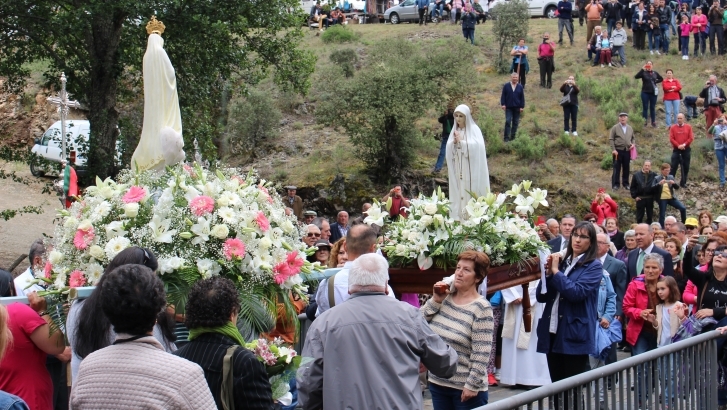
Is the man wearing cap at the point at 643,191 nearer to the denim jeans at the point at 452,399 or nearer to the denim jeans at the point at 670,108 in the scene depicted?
the denim jeans at the point at 670,108

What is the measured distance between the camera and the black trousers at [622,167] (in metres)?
24.7

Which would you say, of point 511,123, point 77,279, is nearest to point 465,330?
point 77,279

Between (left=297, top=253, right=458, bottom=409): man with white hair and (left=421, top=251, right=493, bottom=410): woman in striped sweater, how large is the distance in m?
0.93

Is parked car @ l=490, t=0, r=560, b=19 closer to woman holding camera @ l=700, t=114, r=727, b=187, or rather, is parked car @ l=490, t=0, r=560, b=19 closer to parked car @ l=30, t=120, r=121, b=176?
woman holding camera @ l=700, t=114, r=727, b=187

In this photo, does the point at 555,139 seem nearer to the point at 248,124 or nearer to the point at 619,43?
the point at 619,43

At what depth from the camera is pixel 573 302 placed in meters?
8.14

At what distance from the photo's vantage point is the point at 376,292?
548cm

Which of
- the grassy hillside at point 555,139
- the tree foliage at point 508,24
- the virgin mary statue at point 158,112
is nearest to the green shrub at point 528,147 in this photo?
the grassy hillside at point 555,139

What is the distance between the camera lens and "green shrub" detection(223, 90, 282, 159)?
3000cm

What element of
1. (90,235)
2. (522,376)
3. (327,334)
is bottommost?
(522,376)

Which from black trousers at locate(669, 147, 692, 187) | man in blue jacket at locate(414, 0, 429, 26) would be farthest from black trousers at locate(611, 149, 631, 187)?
man in blue jacket at locate(414, 0, 429, 26)

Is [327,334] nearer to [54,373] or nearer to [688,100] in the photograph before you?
[54,373]

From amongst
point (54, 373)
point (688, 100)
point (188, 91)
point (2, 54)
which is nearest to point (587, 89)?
point (688, 100)

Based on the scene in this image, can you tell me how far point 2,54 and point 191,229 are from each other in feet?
53.3
